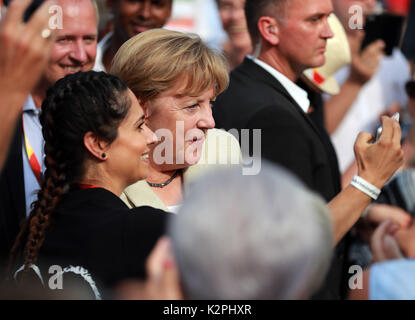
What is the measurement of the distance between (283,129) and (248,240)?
1.39 metres

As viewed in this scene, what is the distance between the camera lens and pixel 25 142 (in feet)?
8.76

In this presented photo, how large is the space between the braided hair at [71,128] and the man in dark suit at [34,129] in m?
0.26

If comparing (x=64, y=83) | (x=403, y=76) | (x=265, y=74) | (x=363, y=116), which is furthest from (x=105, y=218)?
(x=403, y=76)

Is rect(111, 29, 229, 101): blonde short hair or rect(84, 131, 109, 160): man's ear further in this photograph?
rect(111, 29, 229, 101): blonde short hair

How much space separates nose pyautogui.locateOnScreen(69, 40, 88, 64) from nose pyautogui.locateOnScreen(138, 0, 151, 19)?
35.1 inches

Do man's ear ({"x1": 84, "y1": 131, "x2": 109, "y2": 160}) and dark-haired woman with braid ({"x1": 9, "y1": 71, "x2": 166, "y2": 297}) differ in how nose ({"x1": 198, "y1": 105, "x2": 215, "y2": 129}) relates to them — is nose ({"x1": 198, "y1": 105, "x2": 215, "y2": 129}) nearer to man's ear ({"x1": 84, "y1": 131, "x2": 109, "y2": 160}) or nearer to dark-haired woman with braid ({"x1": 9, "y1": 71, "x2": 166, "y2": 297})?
dark-haired woman with braid ({"x1": 9, "y1": 71, "x2": 166, "y2": 297})

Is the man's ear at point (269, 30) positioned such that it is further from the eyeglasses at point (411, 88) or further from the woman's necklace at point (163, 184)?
the eyeglasses at point (411, 88)

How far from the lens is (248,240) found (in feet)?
4.04

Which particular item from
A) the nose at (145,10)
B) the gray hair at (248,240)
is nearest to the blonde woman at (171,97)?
the gray hair at (248,240)

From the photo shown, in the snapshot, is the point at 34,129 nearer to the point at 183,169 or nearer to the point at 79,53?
the point at 79,53

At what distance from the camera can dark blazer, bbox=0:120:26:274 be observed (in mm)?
2521

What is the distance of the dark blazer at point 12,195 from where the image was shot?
252cm

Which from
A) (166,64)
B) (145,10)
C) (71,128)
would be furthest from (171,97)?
(145,10)

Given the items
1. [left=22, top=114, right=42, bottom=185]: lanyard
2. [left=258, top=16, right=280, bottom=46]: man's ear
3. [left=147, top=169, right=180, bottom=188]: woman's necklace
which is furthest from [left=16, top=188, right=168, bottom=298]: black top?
[left=258, top=16, right=280, bottom=46]: man's ear
